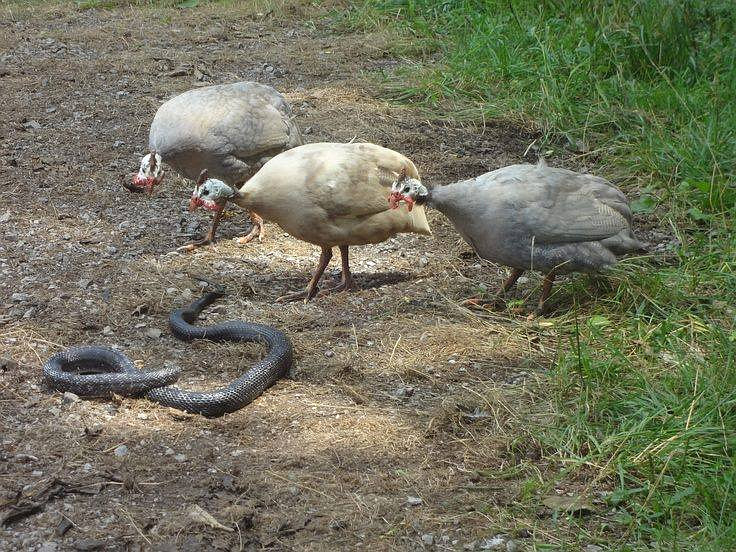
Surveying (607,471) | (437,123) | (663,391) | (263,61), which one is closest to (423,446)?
(607,471)

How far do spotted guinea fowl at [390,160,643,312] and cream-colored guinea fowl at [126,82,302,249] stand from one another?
137 cm

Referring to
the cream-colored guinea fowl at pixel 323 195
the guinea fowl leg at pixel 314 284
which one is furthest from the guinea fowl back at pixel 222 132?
the guinea fowl leg at pixel 314 284

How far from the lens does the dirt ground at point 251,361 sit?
11.2 ft

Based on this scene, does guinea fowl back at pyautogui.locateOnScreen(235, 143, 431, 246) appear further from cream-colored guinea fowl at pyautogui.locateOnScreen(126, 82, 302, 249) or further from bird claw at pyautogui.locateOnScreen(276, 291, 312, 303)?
cream-colored guinea fowl at pyautogui.locateOnScreen(126, 82, 302, 249)

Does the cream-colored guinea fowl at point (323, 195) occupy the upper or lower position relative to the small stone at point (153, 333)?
upper

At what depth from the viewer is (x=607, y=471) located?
3.58 metres

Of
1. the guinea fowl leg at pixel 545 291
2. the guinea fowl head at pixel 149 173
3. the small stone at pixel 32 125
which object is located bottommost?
the guinea fowl leg at pixel 545 291

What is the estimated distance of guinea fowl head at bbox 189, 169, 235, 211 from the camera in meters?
5.29

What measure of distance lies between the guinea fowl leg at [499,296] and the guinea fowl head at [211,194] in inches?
55.9

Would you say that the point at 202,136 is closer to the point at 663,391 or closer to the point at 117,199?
the point at 117,199

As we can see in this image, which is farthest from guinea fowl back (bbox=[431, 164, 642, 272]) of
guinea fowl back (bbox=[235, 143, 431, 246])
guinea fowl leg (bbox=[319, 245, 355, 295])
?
guinea fowl leg (bbox=[319, 245, 355, 295])

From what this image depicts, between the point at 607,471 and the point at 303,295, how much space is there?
2391 millimetres

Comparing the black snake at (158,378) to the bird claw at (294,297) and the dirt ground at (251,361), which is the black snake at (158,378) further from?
the bird claw at (294,297)

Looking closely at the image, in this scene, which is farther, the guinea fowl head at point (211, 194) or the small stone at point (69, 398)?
the guinea fowl head at point (211, 194)
